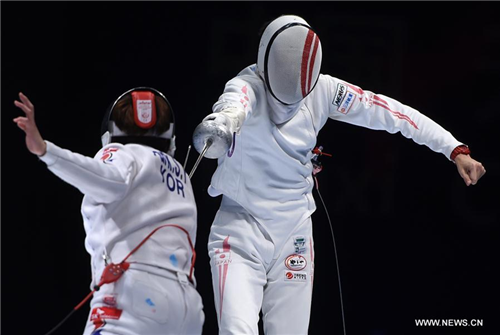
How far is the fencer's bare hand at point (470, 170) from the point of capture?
2.83m

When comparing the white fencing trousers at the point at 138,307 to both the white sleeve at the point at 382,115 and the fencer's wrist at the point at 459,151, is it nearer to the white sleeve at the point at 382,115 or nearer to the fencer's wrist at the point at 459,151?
the white sleeve at the point at 382,115

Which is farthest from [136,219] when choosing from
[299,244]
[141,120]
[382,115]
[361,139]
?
[361,139]

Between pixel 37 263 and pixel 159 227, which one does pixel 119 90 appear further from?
pixel 159 227

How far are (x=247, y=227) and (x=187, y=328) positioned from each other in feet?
2.92

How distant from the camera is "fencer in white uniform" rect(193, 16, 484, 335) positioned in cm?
268

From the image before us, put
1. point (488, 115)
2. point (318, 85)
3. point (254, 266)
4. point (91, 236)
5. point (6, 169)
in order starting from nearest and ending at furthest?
point (91, 236) → point (254, 266) → point (318, 85) → point (6, 169) → point (488, 115)

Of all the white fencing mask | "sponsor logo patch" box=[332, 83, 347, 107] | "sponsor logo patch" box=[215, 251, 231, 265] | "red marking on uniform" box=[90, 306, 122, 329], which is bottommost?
"red marking on uniform" box=[90, 306, 122, 329]

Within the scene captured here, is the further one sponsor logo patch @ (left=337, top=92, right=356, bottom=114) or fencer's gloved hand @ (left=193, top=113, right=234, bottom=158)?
sponsor logo patch @ (left=337, top=92, right=356, bottom=114)

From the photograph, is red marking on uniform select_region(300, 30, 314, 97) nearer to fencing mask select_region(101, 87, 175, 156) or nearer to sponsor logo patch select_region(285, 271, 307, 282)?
sponsor logo patch select_region(285, 271, 307, 282)

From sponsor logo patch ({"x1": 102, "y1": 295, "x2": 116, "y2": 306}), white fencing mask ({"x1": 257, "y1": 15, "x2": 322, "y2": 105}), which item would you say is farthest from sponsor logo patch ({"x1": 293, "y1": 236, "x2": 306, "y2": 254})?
sponsor logo patch ({"x1": 102, "y1": 295, "x2": 116, "y2": 306})

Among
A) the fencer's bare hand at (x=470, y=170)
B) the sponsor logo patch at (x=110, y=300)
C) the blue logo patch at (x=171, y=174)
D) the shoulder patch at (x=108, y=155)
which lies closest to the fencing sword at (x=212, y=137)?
the blue logo patch at (x=171, y=174)

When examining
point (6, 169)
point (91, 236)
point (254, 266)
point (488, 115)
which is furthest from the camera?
point (488, 115)

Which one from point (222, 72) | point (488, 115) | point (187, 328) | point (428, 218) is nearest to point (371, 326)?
point (428, 218)

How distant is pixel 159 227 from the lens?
1866 mm
